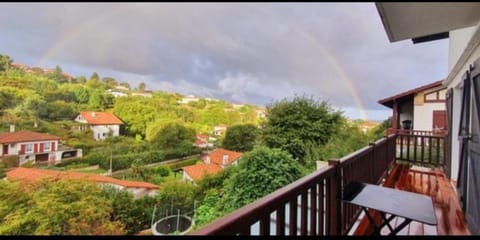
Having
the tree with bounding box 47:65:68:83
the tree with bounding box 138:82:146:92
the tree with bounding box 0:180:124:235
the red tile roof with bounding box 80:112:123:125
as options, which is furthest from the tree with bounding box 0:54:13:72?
the tree with bounding box 138:82:146:92

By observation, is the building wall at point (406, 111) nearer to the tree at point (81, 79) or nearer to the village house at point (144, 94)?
the village house at point (144, 94)

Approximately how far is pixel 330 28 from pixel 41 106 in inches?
479

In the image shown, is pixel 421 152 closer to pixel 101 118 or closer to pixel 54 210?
pixel 54 210

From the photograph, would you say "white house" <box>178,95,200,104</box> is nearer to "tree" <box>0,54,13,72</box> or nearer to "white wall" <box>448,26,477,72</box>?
"tree" <box>0,54,13,72</box>

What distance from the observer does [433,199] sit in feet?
10.5

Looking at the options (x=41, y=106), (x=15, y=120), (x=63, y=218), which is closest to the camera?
(x=63, y=218)

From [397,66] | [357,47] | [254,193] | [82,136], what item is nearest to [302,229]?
[254,193]

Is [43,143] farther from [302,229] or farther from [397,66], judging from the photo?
[397,66]

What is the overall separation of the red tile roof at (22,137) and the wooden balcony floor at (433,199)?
11.6 metres

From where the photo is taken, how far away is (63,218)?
306 inches

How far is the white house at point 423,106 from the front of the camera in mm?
9984

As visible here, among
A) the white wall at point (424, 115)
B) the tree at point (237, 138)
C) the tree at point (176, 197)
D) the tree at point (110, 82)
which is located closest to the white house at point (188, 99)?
the tree at point (237, 138)

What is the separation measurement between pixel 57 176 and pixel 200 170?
219 inches
